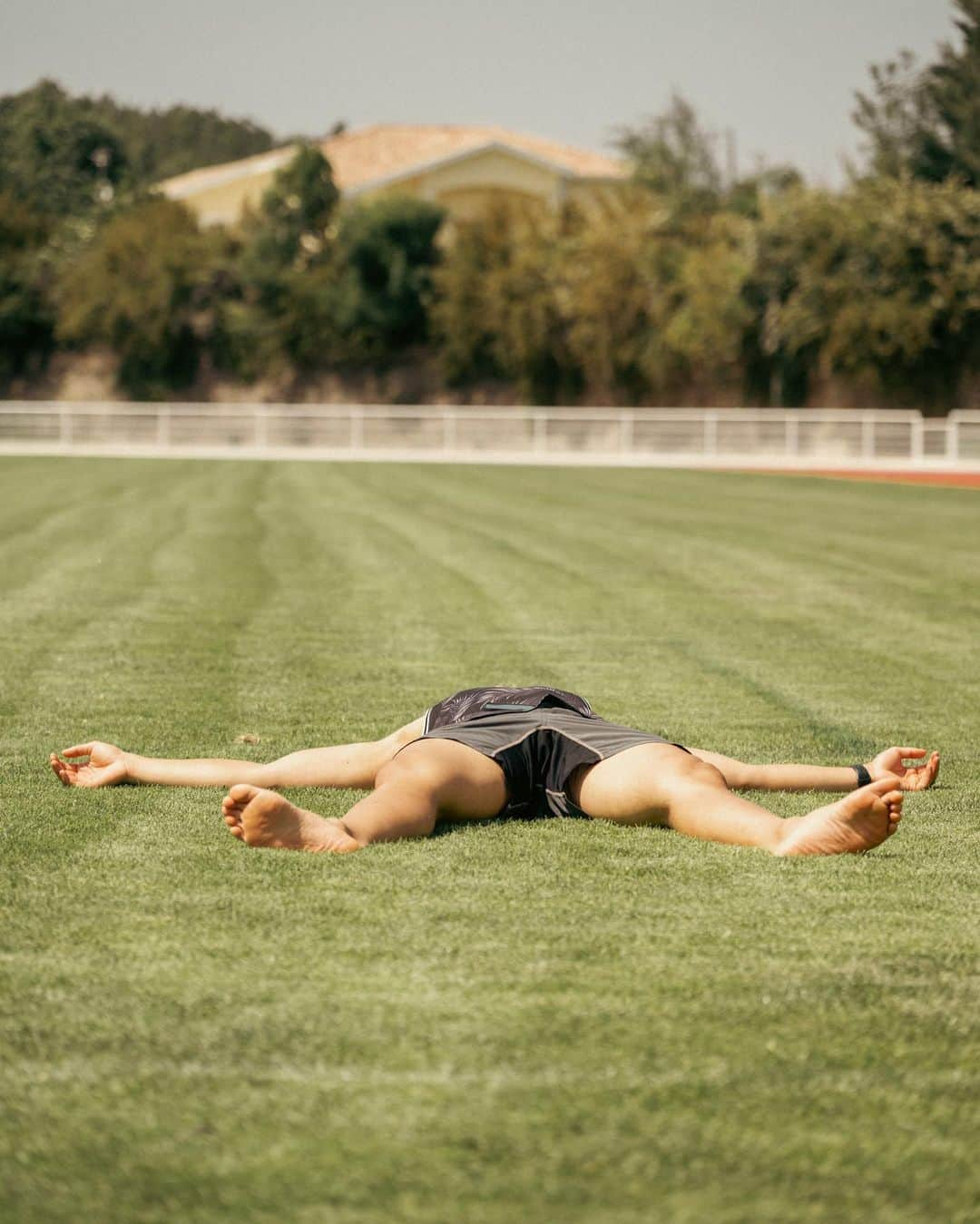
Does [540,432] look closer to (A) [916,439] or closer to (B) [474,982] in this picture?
(A) [916,439]

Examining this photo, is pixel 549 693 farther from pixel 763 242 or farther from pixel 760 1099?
pixel 763 242

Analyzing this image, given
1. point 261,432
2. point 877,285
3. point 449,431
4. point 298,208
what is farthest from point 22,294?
point 877,285

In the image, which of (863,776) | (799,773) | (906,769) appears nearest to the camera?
Result: (863,776)

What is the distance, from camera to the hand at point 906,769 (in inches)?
199

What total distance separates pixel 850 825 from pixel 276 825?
1506 mm

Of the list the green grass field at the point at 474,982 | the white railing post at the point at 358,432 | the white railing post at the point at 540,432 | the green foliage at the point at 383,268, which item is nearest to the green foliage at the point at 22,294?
the green foliage at the point at 383,268

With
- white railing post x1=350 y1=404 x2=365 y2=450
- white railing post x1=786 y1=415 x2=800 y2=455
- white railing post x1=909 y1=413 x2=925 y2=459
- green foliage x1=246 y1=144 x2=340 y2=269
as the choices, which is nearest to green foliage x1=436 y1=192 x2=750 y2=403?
white railing post x1=786 y1=415 x2=800 y2=455

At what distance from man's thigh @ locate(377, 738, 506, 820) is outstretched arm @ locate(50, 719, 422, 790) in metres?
0.36

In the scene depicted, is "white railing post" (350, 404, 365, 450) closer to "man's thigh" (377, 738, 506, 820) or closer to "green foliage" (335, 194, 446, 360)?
"green foliage" (335, 194, 446, 360)

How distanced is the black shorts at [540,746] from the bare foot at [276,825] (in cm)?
59

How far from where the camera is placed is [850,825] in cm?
412

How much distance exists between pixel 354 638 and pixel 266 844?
4.88 meters

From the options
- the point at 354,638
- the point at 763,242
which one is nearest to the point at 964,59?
the point at 763,242

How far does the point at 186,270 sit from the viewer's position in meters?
52.6
